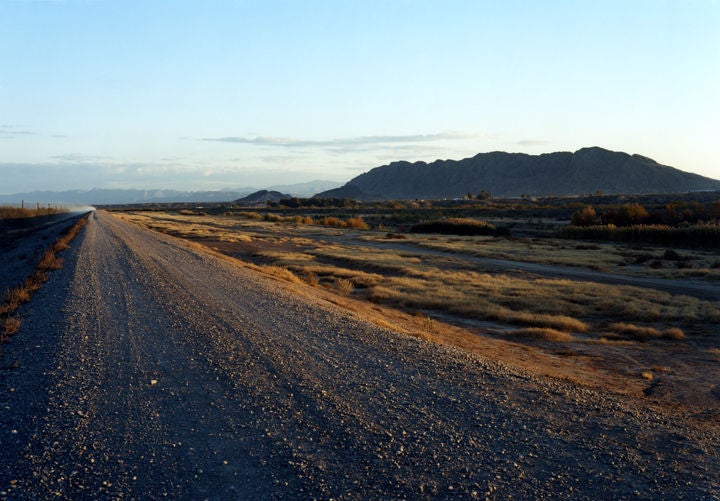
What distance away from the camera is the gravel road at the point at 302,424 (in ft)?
18.1

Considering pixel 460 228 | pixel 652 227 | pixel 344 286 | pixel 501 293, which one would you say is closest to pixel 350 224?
pixel 460 228

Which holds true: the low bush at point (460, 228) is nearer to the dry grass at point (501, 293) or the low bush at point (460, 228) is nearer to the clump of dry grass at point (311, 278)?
the dry grass at point (501, 293)

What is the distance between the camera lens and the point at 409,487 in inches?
215

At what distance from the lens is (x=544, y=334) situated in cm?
1666

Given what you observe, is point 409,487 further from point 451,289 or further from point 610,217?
point 610,217

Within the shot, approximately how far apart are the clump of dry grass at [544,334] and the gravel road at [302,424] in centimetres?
607

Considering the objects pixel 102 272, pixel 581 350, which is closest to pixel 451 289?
pixel 581 350

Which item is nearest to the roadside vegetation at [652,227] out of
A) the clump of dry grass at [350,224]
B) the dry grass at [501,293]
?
the dry grass at [501,293]

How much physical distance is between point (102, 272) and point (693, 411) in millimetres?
17993

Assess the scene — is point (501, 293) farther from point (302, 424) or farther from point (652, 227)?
point (652, 227)

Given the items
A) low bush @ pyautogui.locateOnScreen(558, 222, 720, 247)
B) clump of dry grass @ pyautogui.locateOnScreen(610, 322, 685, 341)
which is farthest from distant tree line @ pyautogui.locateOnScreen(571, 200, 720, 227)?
clump of dry grass @ pyautogui.locateOnScreen(610, 322, 685, 341)

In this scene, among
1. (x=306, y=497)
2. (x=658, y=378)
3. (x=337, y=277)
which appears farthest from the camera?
(x=337, y=277)

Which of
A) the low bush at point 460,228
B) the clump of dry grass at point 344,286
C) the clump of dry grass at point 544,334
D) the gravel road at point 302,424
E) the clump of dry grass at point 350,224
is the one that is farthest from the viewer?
the clump of dry grass at point 350,224

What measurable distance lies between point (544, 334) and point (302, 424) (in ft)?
37.9
